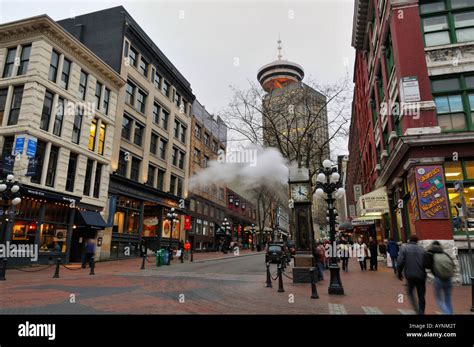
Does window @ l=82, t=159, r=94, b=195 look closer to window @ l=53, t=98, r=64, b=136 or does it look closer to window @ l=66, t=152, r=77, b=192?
window @ l=66, t=152, r=77, b=192

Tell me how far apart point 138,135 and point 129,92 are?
13.5 feet

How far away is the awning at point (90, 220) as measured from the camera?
2112 cm

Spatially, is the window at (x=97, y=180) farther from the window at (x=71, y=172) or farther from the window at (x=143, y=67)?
the window at (x=143, y=67)

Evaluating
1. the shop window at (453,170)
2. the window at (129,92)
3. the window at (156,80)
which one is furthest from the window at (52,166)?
the shop window at (453,170)

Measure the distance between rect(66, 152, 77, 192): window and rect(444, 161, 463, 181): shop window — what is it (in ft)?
73.1

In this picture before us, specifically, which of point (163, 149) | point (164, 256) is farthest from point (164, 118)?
point (164, 256)

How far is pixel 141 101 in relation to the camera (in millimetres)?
30453

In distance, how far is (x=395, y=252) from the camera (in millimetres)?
16250

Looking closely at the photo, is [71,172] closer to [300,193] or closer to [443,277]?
[300,193]

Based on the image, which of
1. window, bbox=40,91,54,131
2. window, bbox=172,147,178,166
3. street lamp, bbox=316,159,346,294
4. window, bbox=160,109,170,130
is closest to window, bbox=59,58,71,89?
window, bbox=40,91,54,131

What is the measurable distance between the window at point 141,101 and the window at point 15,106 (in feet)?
36.7
